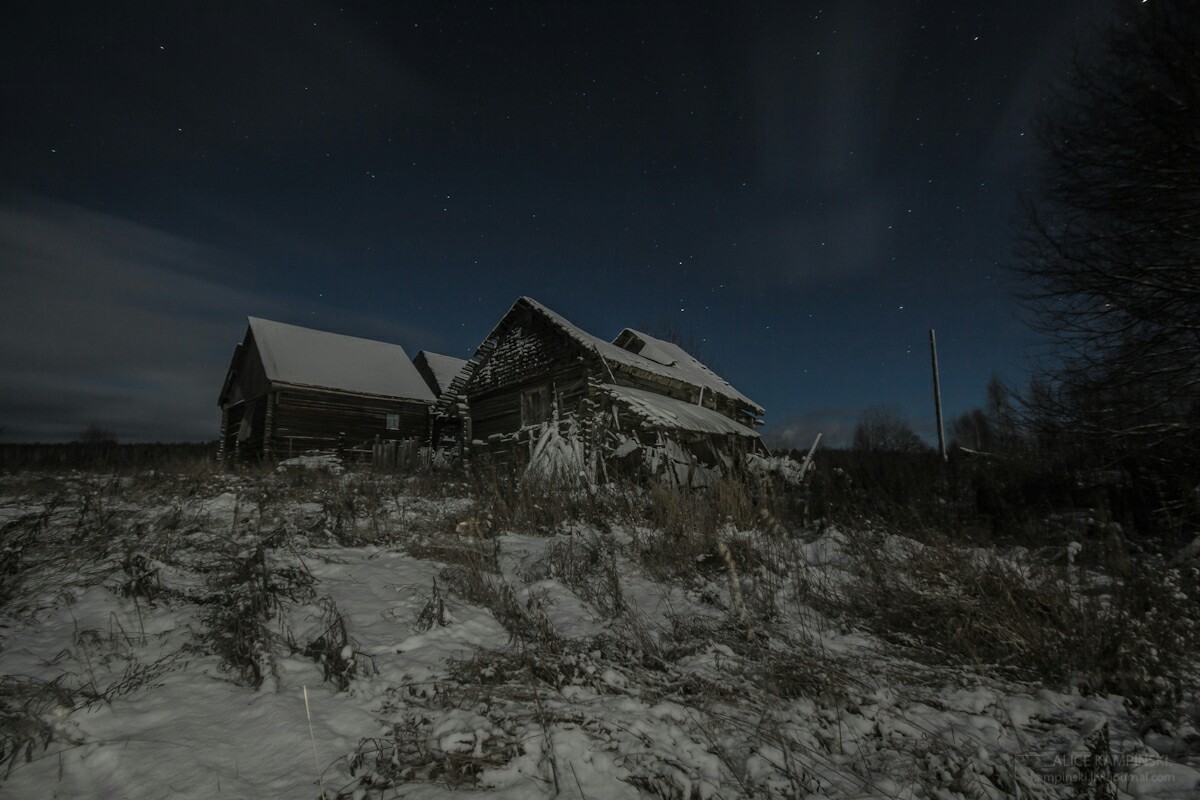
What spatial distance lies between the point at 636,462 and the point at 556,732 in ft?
29.6

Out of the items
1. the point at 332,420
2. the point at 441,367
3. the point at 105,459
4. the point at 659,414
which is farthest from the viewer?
the point at 441,367

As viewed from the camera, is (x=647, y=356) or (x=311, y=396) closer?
(x=647, y=356)

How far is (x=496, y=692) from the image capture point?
2053 mm

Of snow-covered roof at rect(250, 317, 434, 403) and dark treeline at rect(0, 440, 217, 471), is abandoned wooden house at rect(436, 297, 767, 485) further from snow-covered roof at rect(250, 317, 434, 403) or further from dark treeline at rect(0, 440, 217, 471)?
Answer: snow-covered roof at rect(250, 317, 434, 403)

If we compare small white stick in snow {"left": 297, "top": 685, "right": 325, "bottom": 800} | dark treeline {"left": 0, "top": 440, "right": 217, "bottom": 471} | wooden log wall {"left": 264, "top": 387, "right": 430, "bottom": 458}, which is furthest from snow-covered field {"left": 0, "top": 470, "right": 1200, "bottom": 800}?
wooden log wall {"left": 264, "top": 387, "right": 430, "bottom": 458}

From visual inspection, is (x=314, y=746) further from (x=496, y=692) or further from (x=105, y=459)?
(x=105, y=459)

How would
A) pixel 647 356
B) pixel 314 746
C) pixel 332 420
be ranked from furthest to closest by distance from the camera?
pixel 332 420 → pixel 647 356 → pixel 314 746

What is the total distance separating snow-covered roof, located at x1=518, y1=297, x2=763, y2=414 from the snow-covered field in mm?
10789

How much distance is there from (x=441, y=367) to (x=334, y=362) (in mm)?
9286

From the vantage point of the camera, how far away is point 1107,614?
102 inches

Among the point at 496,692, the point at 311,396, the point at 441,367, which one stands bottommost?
the point at 496,692

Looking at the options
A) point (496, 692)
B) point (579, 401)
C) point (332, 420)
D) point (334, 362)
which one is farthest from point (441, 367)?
point (496, 692)

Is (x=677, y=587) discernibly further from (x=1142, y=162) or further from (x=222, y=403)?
(x=222, y=403)

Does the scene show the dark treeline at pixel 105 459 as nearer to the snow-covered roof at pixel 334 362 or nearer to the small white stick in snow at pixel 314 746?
the snow-covered roof at pixel 334 362
